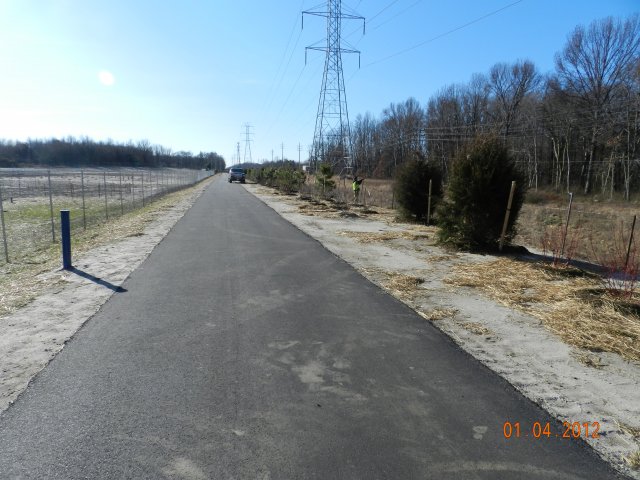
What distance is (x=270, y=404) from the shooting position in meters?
3.74

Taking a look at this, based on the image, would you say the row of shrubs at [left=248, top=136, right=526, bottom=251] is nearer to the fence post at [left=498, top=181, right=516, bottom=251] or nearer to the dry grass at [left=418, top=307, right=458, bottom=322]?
the fence post at [left=498, top=181, right=516, bottom=251]

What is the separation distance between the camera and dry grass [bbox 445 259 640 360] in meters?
5.41

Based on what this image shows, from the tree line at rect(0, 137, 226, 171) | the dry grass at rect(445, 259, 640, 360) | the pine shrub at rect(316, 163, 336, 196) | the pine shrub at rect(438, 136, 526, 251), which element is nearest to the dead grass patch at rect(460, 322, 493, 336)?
the dry grass at rect(445, 259, 640, 360)

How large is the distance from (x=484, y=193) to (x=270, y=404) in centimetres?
966

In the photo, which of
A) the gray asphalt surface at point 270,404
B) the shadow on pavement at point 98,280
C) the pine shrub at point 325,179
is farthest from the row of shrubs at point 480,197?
the pine shrub at point 325,179

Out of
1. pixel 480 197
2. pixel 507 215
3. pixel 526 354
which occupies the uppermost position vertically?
pixel 480 197

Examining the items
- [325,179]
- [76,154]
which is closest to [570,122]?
[325,179]

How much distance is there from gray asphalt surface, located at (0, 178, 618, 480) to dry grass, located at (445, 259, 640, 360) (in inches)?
67.6

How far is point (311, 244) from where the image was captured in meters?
12.8

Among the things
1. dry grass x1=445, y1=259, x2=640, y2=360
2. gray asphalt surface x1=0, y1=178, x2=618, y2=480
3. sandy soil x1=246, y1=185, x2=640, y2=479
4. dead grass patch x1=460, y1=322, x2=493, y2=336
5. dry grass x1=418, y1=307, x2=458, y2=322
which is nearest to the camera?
gray asphalt surface x1=0, y1=178, x2=618, y2=480

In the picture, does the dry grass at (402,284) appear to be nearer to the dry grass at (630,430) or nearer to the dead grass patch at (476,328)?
the dead grass patch at (476,328)

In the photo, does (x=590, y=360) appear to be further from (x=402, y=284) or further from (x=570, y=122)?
(x=570, y=122)

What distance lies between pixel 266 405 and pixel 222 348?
53.7 inches

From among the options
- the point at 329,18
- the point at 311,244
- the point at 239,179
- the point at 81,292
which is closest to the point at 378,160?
the point at 239,179
